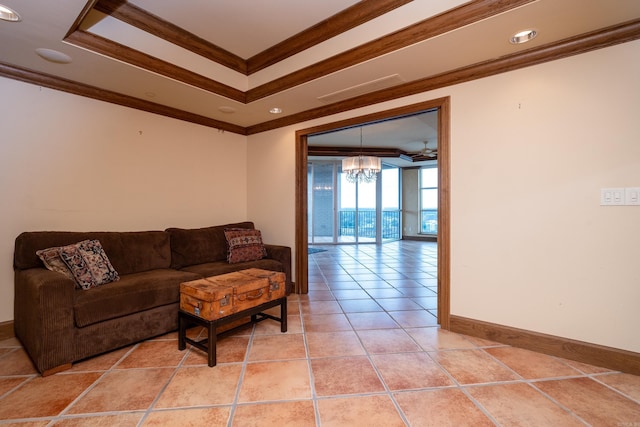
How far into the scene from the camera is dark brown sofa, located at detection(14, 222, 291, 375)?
79.6 inches

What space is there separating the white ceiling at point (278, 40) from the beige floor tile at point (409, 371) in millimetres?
2396

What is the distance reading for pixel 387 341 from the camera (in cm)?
255

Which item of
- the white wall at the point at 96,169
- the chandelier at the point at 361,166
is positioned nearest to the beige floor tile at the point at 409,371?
the white wall at the point at 96,169

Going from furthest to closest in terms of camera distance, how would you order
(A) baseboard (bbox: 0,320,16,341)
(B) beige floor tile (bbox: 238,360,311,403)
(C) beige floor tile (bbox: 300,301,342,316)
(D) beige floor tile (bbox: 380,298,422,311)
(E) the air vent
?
(D) beige floor tile (bbox: 380,298,422,311)
(C) beige floor tile (bbox: 300,301,342,316)
(E) the air vent
(A) baseboard (bbox: 0,320,16,341)
(B) beige floor tile (bbox: 238,360,311,403)

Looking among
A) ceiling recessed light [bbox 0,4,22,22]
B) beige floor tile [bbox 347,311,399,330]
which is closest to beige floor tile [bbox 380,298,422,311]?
beige floor tile [bbox 347,311,399,330]

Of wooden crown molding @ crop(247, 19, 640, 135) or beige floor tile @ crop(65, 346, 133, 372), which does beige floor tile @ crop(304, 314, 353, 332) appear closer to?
beige floor tile @ crop(65, 346, 133, 372)

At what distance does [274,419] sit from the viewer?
62.9 inches

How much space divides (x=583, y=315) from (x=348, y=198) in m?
7.43

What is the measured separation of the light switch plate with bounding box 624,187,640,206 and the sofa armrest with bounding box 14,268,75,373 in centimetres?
396

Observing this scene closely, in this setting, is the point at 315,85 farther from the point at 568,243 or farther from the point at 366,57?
the point at 568,243

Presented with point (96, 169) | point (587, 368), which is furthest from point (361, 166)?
point (587, 368)

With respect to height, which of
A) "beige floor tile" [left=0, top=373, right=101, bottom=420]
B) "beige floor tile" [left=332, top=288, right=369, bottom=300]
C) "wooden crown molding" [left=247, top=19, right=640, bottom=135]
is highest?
"wooden crown molding" [left=247, top=19, right=640, bottom=135]

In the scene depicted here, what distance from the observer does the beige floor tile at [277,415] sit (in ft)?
5.14

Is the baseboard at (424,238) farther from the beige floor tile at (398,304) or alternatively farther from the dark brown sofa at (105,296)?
the dark brown sofa at (105,296)
